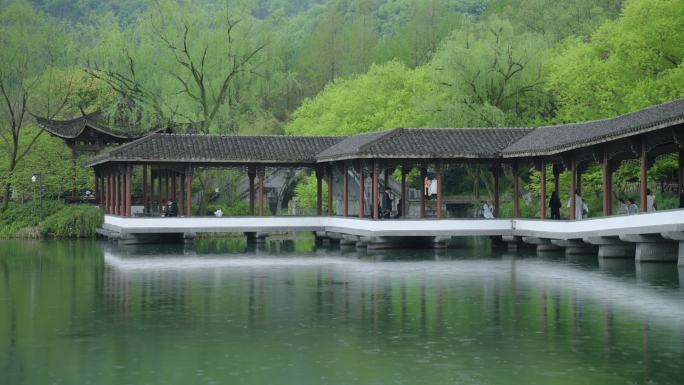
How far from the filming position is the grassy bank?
46969mm

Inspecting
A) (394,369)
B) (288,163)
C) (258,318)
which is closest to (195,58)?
(288,163)

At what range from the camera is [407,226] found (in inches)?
1475

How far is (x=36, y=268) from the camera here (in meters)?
30.9

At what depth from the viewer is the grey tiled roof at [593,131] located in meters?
27.7

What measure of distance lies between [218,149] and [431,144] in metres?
8.23

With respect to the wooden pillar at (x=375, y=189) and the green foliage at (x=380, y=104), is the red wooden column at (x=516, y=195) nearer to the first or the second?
the wooden pillar at (x=375, y=189)

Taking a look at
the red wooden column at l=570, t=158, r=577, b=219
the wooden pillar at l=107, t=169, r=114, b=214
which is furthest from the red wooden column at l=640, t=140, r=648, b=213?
the wooden pillar at l=107, t=169, r=114, b=214

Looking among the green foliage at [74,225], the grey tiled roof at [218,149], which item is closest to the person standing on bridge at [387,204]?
the grey tiled roof at [218,149]

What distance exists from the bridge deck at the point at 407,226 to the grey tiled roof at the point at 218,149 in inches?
84.8

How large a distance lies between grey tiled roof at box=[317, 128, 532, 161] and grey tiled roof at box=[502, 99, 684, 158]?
694 millimetres

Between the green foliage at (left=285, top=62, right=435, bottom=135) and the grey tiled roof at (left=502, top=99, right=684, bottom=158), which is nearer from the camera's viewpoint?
the grey tiled roof at (left=502, top=99, right=684, bottom=158)

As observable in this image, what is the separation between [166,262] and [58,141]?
78.3 feet

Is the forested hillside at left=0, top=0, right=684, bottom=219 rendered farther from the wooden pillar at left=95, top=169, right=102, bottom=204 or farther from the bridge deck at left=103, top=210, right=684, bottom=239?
the bridge deck at left=103, top=210, right=684, bottom=239

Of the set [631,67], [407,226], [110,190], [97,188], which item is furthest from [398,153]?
[97,188]
